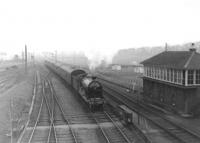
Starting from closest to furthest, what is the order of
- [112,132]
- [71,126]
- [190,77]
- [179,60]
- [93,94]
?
[112,132]
[71,126]
[190,77]
[93,94]
[179,60]

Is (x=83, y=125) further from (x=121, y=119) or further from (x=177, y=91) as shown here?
(x=177, y=91)

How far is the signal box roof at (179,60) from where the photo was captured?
24.8 m

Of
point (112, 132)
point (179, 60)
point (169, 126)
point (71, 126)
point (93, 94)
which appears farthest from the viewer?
point (179, 60)

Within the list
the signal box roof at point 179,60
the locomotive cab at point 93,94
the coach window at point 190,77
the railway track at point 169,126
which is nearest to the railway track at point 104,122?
the locomotive cab at point 93,94

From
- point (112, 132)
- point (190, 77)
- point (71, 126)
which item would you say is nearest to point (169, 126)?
point (112, 132)

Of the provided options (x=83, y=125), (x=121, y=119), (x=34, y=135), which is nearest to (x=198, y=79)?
(x=121, y=119)

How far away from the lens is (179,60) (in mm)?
26688

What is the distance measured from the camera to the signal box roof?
24.8 metres

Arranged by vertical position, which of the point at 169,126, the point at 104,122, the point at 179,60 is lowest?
the point at 169,126

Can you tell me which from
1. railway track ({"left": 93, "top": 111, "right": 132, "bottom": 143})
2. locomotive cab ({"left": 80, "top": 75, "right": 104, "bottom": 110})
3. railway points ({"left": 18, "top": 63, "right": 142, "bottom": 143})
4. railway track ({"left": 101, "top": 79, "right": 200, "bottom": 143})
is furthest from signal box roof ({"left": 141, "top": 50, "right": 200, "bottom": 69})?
railway track ({"left": 93, "top": 111, "right": 132, "bottom": 143})

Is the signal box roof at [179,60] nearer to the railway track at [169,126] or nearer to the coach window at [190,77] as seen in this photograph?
the coach window at [190,77]

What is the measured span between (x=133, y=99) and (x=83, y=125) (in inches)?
498

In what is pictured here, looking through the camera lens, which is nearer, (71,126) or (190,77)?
(71,126)

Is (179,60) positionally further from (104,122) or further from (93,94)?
(104,122)
